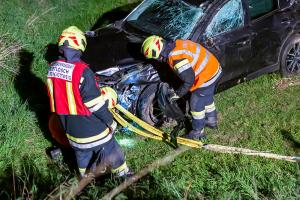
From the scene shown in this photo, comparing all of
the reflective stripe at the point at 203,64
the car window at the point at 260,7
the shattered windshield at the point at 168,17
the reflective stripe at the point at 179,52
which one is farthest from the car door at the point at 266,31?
the reflective stripe at the point at 179,52

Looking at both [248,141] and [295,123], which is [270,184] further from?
[295,123]

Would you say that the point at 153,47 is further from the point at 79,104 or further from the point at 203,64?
the point at 79,104

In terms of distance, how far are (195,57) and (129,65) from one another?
86 cm

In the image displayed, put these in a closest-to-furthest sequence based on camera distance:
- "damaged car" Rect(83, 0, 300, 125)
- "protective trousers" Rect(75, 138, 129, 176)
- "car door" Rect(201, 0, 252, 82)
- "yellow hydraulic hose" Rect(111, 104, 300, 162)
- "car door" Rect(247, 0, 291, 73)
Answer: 1. "protective trousers" Rect(75, 138, 129, 176)
2. "yellow hydraulic hose" Rect(111, 104, 300, 162)
3. "damaged car" Rect(83, 0, 300, 125)
4. "car door" Rect(201, 0, 252, 82)
5. "car door" Rect(247, 0, 291, 73)

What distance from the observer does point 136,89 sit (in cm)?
602

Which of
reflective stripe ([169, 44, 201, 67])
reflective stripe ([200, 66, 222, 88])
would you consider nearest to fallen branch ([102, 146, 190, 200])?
reflective stripe ([200, 66, 222, 88])

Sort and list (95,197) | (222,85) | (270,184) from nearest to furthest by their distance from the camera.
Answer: (95,197), (270,184), (222,85)

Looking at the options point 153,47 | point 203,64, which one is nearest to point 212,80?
point 203,64

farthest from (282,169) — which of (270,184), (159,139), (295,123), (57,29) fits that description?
(57,29)

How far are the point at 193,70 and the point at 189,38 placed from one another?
63cm

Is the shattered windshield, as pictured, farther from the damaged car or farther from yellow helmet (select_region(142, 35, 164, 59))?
yellow helmet (select_region(142, 35, 164, 59))

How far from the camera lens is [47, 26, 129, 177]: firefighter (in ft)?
14.9

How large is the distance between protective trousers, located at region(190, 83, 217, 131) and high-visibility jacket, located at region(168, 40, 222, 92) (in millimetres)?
82

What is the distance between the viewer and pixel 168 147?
20.0ft
